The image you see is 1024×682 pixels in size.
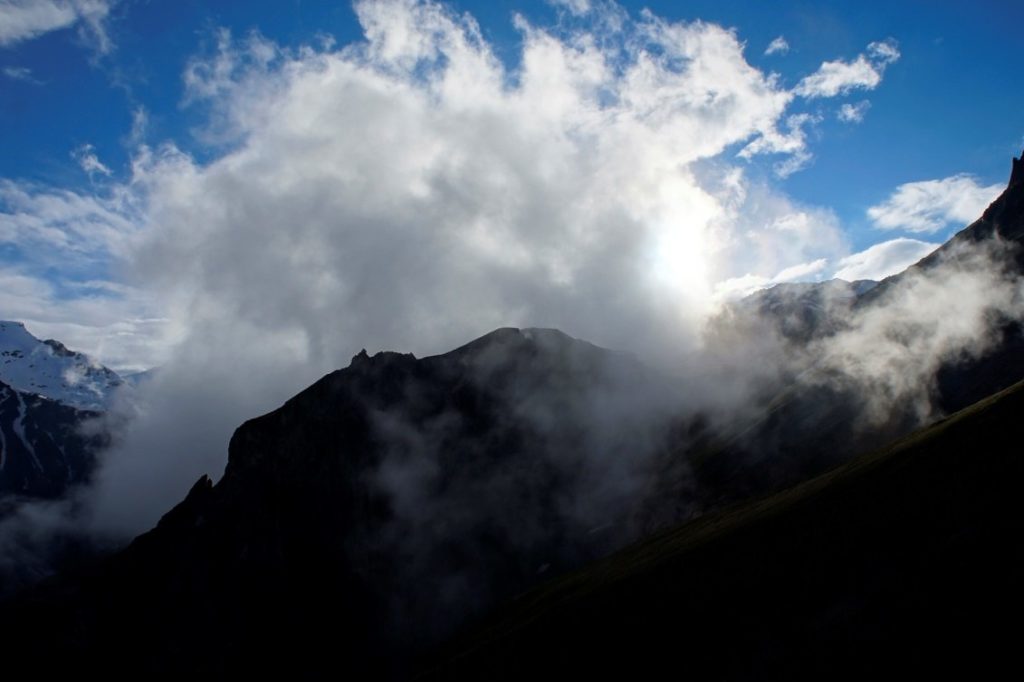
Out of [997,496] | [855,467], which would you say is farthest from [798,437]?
[997,496]

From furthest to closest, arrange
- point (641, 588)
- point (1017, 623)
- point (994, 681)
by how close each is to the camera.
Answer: point (641, 588), point (1017, 623), point (994, 681)

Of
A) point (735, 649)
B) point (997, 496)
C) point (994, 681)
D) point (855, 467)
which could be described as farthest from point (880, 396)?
point (994, 681)

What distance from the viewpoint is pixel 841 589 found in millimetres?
58562

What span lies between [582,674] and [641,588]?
19.5 meters

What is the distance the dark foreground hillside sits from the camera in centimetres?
4728

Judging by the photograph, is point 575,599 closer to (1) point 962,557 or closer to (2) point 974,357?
(1) point 962,557

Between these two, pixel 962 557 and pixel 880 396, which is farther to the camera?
pixel 880 396

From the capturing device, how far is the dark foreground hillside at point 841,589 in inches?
1861

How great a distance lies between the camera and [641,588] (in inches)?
3588

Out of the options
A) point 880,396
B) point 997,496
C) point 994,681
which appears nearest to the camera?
point 994,681

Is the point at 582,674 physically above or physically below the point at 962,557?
below

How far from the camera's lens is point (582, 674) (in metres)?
74.8

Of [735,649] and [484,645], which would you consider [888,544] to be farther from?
[484,645]

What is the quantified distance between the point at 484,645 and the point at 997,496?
265 ft
